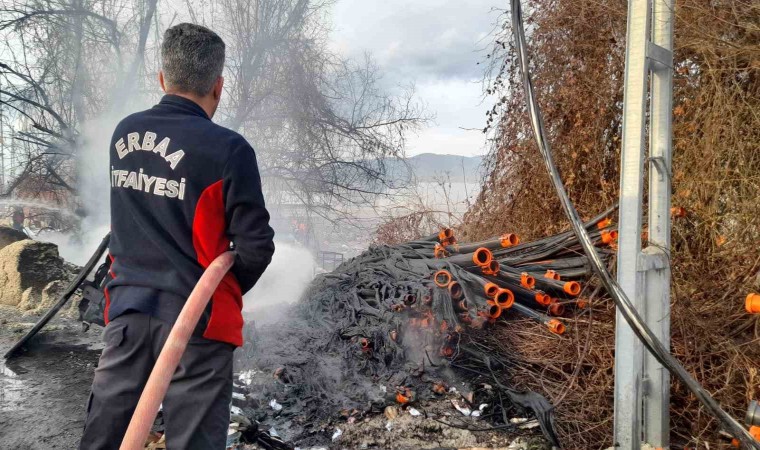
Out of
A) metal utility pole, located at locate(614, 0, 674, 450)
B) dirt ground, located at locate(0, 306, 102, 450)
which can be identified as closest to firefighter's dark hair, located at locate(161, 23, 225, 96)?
metal utility pole, located at locate(614, 0, 674, 450)

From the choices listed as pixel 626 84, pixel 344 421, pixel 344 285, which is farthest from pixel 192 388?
pixel 344 285

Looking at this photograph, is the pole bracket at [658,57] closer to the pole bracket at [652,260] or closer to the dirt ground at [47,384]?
the pole bracket at [652,260]

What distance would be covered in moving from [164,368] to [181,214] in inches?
23.3

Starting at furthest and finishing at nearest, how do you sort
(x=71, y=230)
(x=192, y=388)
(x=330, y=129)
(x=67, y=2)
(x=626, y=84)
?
(x=330, y=129)
(x=71, y=230)
(x=67, y=2)
(x=626, y=84)
(x=192, y=388)

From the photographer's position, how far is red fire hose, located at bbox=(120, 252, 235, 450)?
5.66 ft

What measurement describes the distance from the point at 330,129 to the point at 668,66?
10.9 meters

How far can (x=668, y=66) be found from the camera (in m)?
3.08

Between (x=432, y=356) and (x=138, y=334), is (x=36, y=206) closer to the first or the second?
(x=432, y=356)

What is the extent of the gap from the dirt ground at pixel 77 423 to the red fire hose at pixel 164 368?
2.10 m

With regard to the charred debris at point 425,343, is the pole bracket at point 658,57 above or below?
above

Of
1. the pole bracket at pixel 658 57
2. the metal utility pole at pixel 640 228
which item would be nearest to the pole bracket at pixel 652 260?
the metal utility pole at pixel 640 228

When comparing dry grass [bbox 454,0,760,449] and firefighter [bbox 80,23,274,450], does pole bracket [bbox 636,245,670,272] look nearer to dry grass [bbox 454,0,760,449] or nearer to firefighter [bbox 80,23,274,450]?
dry grass [bbox 454,0,760,449]

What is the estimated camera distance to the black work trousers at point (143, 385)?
6.25ft

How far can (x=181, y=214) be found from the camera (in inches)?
77.4
